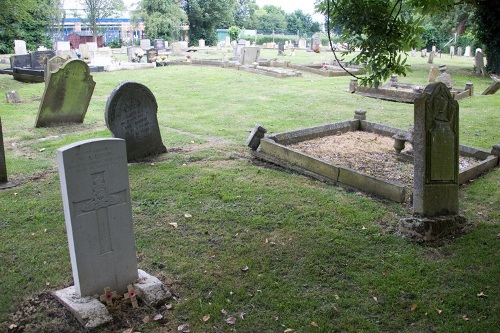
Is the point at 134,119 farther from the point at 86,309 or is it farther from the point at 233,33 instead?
the point at 233,33

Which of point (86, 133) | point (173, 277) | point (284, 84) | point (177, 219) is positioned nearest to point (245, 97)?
point (284, 84)

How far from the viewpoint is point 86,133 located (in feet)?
41.5

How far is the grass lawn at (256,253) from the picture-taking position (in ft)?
15.9

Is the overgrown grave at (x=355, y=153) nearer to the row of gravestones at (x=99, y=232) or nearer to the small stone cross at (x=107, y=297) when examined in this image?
the row of gravestones at (x=99, y=232)

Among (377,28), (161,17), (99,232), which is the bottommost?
(99,232)

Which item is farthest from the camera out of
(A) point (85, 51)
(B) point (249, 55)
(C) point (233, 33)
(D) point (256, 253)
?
(C) point (233, 33)

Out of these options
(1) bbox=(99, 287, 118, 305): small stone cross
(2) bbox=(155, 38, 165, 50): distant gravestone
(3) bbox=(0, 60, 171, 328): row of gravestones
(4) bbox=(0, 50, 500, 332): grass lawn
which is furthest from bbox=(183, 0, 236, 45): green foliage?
(1) bbox=(99, 287, 118, 305): small stone cross

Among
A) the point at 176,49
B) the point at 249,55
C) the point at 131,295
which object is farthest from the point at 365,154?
the point at 176,49

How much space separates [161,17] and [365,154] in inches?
1871

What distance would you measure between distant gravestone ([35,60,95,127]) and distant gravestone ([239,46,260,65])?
17.3 meters

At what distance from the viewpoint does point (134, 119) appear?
991 centimetres

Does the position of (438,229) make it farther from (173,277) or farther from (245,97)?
(245,97)

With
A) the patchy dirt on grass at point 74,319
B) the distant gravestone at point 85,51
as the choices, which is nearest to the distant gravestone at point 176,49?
the distant gravestone at point 85,51

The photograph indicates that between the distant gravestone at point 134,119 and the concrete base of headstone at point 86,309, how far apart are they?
5086mm
